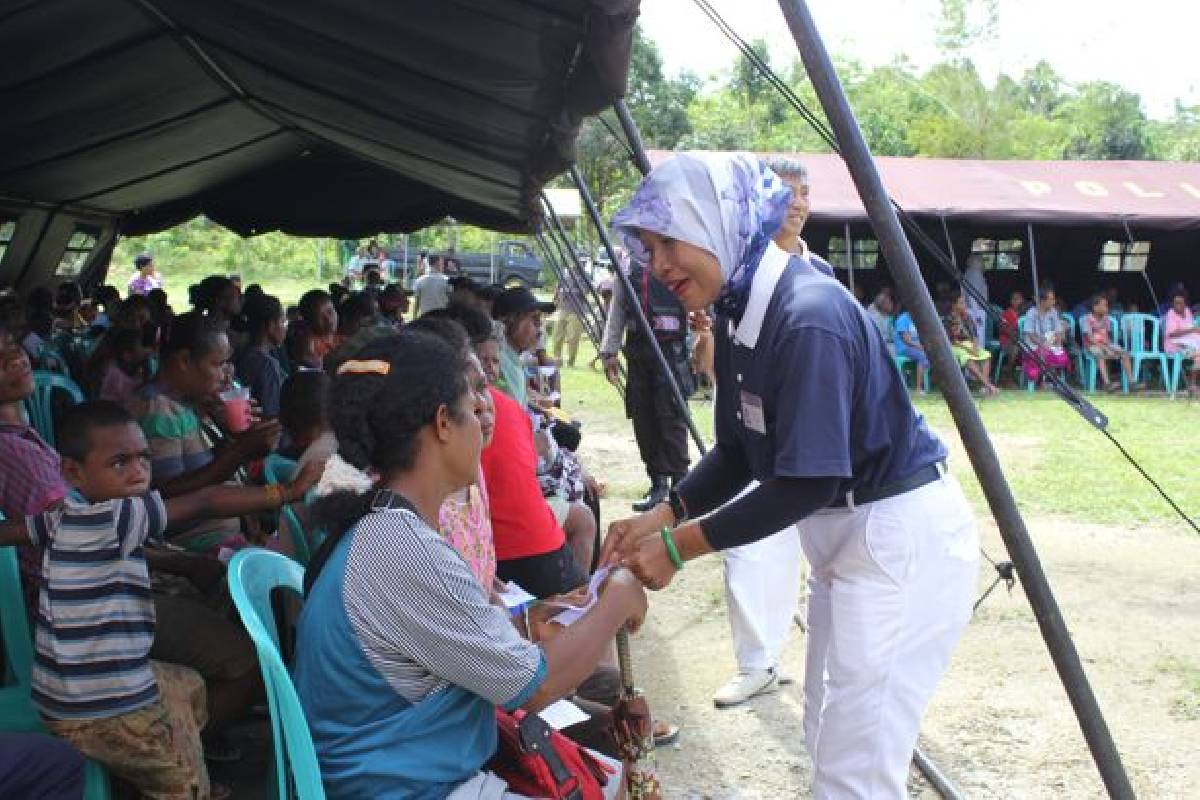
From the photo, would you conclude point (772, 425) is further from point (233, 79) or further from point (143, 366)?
point (233, 79)

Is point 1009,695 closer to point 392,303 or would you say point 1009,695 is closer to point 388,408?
point 388,408

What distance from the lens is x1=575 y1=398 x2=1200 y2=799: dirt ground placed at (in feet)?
12.0

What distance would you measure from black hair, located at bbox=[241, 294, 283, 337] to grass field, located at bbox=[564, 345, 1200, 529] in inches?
106

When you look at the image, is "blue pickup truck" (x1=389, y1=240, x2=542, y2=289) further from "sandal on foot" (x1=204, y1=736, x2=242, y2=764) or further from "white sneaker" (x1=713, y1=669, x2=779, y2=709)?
"sandal on foot" (x1=204, y1=736, x2=242, y2=764)

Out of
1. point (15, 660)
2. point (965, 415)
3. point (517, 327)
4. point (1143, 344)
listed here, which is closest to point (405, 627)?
point (965, 415)

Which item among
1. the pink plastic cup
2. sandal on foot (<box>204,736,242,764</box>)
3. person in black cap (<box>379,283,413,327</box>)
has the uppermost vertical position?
the pink plastic cup

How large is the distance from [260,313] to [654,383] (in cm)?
251

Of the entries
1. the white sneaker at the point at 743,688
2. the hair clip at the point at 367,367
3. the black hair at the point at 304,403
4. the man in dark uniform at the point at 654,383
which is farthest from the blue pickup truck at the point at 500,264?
the hair clip at the point at 367,367

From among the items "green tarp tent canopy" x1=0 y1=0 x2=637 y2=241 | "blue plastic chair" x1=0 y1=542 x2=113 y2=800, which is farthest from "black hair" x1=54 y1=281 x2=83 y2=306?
"blue plastic chair" x1=0 y1=542 x2=113 y2=800

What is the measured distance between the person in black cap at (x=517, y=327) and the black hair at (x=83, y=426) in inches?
112

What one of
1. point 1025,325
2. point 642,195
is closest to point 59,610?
point 642,195

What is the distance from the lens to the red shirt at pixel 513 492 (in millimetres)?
3525

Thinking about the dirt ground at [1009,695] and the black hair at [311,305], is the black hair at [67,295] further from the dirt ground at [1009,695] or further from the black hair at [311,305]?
the dirt ground at [1009,695]

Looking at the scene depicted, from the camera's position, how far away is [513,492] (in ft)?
11.6
